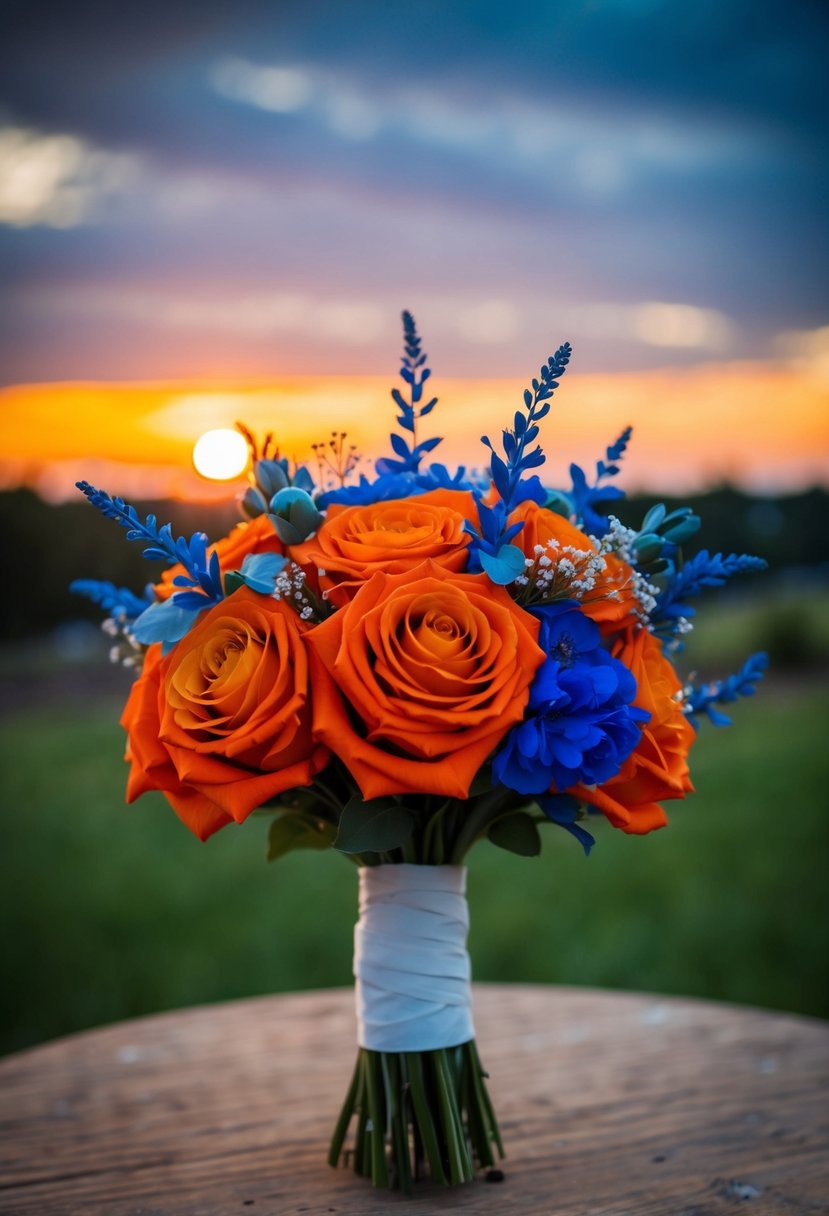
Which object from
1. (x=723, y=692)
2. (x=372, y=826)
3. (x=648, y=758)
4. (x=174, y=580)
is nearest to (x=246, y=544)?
(x=174, y=580)

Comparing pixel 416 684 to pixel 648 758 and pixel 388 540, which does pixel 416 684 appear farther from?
pixel 648 758

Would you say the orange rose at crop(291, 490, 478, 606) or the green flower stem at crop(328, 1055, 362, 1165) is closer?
the orange rose at crop(291, 490, 478, 606)

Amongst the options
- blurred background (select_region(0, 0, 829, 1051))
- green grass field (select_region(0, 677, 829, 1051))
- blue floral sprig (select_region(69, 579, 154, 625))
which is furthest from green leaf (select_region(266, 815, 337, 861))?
green grass field (select_region(0, 677, 829, 1051))

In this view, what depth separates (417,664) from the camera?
921 millimetres

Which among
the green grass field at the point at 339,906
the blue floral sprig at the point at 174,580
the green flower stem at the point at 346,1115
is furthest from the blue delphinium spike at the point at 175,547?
the green grass field at the point at 339,906

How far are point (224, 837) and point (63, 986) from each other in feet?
3.87

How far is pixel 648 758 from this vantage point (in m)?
1.04

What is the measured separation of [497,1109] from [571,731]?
70cm

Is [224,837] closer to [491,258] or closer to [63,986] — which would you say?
[63,986]

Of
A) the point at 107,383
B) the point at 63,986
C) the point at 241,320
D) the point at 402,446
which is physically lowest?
the point at 63,986

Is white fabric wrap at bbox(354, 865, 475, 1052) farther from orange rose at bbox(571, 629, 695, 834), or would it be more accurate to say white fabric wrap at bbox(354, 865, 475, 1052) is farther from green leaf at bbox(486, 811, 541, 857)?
orange rose at bbox(571, 629, 695, 834)

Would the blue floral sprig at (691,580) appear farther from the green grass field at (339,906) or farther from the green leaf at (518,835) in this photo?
the green grass field at (339,906)

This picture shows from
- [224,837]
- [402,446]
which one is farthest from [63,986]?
[402,446]

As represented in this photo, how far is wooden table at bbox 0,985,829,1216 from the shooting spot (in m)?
1.16
